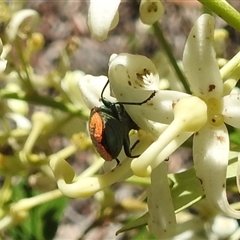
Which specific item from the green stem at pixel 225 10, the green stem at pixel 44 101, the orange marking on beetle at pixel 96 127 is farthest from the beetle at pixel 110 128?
the green stem at pixel 44 101

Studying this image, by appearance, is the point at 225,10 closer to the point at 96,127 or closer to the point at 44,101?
the point at 96,127

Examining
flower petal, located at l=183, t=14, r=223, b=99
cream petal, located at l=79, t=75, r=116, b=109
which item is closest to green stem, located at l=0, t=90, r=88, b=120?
cream petal, located at l=79, t=75, r=116, b=109

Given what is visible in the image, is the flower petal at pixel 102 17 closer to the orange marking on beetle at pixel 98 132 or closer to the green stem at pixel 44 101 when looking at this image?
the orange marking on beetle at pixel 98 132

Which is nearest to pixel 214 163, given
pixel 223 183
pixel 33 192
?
pixel 223 183

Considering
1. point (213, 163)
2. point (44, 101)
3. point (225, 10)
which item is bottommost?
point (44, 101)

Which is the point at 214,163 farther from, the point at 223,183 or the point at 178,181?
the point at 178,181

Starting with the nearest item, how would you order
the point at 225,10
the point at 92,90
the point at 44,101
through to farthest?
1. the point at 225,10
2. the point at 92,90
3. the point at 44,101

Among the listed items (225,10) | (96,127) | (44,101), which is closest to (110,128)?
(96,127)
